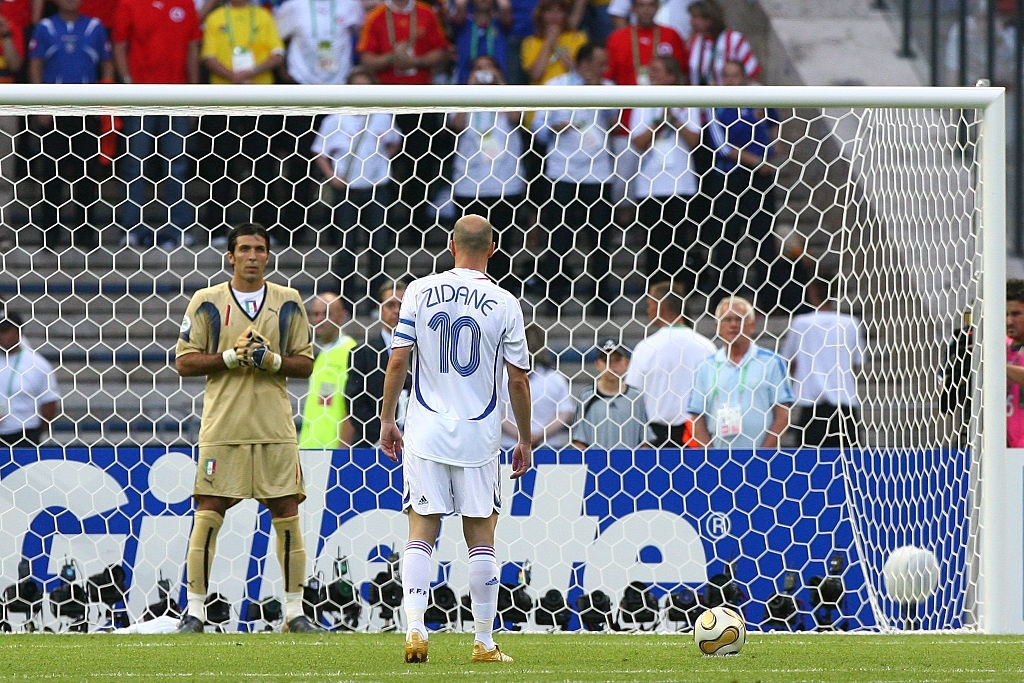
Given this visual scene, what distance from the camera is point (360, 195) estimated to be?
9.54 m

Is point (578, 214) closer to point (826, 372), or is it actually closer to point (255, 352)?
point (826, 372)

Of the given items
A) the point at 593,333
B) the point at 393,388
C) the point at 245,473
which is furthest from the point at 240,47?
the point at 393,388

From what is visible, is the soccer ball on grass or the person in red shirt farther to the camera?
the person in red shirt

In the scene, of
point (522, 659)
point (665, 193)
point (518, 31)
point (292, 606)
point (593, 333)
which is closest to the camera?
point (522, 659)

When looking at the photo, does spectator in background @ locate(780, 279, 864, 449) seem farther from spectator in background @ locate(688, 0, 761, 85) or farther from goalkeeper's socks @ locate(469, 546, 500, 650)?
spectator in background @ locate(688, 0, 761, 85)

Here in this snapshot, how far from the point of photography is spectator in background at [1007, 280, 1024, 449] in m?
8.33

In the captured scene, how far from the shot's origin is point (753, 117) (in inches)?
402

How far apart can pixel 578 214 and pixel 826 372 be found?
1723 millimetres

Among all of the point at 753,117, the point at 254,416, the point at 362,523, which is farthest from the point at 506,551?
the point at 753,117

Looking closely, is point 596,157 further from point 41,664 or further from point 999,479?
point 41,664

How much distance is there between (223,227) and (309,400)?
2.42 m

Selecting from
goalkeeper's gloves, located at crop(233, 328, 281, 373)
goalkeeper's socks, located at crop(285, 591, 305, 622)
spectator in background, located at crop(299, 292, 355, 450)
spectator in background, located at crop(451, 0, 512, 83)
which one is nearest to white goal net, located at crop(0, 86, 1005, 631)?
spectator in background, located at crop(299, 292, 355, 450)

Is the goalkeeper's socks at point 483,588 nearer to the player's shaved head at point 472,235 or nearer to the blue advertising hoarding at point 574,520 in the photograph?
the player's shaved head at point 472,235

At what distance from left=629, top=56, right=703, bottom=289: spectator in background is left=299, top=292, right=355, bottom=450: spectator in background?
6.15 feet
